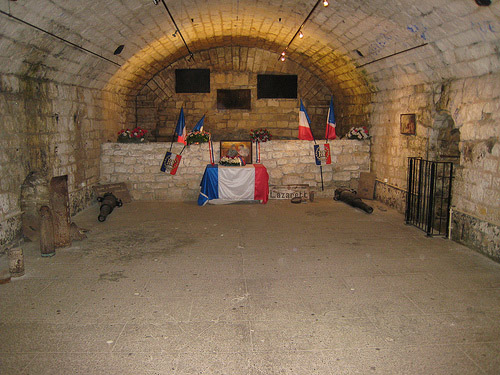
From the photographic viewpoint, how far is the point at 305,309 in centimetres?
450

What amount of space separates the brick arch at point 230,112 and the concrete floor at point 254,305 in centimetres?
710

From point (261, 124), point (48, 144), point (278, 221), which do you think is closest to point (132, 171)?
point (48, 144)

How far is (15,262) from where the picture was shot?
538 centimetres

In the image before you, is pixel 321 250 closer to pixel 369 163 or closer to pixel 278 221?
pixel 278 221

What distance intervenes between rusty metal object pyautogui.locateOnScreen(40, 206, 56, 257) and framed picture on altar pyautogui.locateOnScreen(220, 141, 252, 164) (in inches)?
201

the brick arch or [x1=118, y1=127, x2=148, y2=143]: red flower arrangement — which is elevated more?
the brick arch

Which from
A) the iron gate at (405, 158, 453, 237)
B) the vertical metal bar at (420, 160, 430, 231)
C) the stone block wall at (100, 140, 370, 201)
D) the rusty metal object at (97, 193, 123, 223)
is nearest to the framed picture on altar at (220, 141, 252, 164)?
the stone block wall at (100, 140, 370, 201)

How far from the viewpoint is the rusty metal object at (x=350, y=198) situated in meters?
9.04

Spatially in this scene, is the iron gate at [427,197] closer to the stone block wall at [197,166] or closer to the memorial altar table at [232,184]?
the stone block wall at [197,166]

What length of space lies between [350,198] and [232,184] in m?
2.80

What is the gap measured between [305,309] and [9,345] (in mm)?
2889

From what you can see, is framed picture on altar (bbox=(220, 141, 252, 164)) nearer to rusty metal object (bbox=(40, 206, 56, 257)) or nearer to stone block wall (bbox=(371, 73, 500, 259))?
stone block wall (bbox=(371, 73, 500, 259))

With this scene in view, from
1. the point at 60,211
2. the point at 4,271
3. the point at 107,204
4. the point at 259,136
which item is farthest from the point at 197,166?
the point at 4,271

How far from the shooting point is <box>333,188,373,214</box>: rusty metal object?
9.04m
